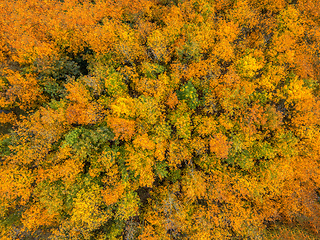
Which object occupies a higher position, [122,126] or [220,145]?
[220,145]

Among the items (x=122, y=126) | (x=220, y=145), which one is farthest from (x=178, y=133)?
(x=122, y=126)

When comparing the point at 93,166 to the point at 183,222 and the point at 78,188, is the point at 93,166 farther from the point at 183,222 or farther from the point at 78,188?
the point at 183,222

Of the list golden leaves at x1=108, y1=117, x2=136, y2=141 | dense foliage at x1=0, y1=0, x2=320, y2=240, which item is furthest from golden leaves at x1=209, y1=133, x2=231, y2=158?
golden leaves at x1=108, y1=117, x2=136, y2=141

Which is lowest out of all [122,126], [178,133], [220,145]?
[122,126]

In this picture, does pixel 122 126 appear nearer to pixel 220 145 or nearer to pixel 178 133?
pixel 178 133

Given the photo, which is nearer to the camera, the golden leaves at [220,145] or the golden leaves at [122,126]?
the golden leaves at [220,145]

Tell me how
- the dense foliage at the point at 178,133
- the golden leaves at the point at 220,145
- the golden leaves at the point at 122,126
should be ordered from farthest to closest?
the dense foliage at the point at 178,133, the golden leaves at the point at 122,126, the golden leaves at the point at 220,145

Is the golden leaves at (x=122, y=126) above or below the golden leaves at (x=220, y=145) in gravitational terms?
below

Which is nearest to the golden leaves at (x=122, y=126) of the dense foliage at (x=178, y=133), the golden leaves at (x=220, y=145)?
the dense foliage at (x=178, y=133)

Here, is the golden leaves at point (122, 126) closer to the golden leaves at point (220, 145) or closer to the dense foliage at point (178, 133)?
the dense foliage at point (178, 133)

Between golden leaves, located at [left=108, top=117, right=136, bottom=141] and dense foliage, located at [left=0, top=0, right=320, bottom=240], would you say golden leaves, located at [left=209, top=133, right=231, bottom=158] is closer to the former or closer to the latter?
dense foliage, located at [left=0, top=0, right=320, bottom=240]
